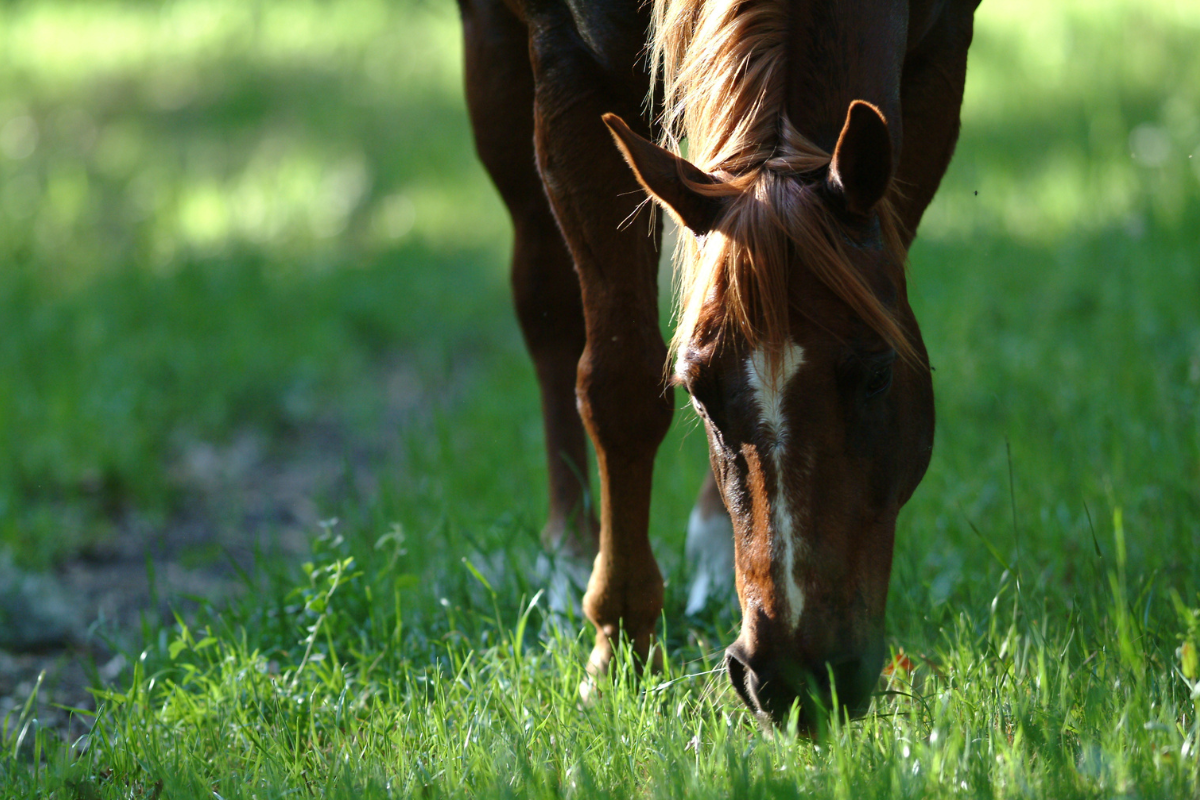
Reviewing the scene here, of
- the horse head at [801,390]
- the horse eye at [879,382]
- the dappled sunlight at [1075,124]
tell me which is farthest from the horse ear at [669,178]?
the dappled sunlight at [1075,124]

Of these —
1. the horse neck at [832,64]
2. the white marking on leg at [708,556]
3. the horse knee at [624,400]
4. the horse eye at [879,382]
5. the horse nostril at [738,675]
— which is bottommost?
the white marking on leg at [708,556]

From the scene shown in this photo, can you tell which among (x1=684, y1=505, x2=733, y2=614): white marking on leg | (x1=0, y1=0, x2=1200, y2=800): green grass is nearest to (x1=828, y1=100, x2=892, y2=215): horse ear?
(x1=0, y1=0, x2=1200, y2=800): green grass

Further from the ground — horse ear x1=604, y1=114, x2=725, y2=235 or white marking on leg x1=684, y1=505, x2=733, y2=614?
horse ear x1=604, y1=114, x2=725, y2=235

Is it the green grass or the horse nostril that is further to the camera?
the green grass

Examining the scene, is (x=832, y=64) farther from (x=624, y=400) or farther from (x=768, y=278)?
(x=624, y=400)

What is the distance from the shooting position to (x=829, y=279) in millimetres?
1832

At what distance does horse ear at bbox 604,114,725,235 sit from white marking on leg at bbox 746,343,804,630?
0.28 metres

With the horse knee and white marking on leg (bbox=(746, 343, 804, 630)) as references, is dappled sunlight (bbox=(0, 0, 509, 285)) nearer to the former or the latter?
the horse knee

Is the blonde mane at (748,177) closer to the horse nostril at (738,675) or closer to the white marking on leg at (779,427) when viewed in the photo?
the white marking on leg at (779,427)

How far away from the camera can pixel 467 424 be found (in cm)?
491

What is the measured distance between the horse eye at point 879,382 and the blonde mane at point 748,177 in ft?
0.16

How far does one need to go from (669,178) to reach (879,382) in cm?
50

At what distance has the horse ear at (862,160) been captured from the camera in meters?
1.75

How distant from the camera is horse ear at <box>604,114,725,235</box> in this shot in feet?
6.25
